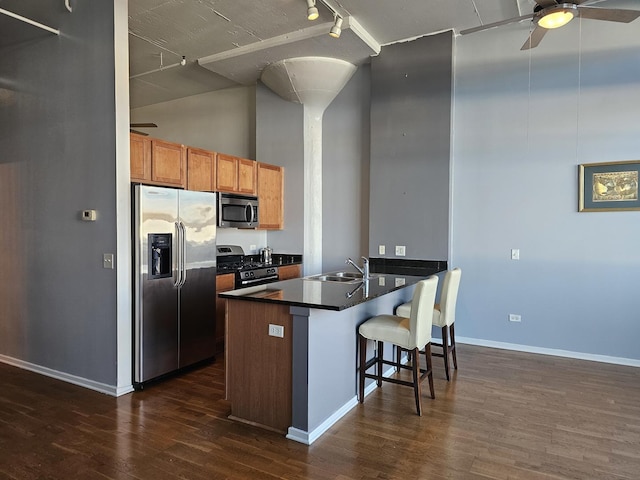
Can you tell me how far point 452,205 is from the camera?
4816mm

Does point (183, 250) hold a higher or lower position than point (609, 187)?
lower

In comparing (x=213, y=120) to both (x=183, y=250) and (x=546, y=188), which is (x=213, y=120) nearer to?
(x=183, y=250)

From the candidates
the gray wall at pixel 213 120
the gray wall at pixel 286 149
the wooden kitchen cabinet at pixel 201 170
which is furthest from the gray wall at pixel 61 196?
the gray wall at pixel 213 120

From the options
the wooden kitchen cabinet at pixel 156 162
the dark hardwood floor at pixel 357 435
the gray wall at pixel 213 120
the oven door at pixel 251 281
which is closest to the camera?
the dark hardwood floor at pixel 357 435

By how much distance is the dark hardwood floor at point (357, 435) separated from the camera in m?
2.36

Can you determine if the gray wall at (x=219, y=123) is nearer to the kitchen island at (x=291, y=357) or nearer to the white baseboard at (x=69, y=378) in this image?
the white baseboard at (x=69, y=378)

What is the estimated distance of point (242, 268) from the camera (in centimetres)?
474

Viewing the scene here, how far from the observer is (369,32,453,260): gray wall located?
15.4ft

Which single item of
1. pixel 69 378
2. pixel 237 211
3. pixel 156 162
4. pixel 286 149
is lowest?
pixel 69 378

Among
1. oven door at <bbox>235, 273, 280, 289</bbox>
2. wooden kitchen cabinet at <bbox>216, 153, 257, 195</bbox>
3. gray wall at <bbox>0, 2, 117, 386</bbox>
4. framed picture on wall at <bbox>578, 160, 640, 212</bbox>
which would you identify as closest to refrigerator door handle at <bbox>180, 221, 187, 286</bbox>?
gray wall at <bbox>0, 2, 117, 386</bbox>

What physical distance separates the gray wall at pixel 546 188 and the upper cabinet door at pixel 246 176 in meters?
2.44

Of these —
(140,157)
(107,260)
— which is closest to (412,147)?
(140,157)

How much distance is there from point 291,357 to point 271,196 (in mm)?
3206

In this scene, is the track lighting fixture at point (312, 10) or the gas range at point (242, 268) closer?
the track lighting fixture at point (312, 10)
